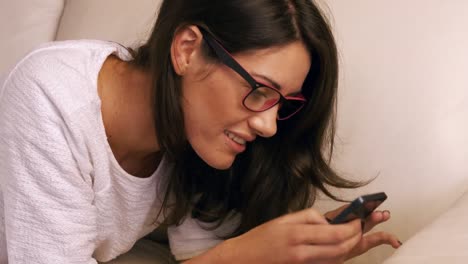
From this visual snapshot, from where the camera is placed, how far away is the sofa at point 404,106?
0.94m

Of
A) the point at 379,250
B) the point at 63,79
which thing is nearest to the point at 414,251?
the point at 379,250

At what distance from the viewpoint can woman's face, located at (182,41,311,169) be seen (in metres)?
0.85

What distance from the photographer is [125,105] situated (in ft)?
3.21

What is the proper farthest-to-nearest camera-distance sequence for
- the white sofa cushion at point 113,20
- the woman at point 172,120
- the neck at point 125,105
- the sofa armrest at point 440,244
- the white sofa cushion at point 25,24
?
the white sofa cushion at point 25,24 → the white sofa cushion at point 113,20 → the neck at point 125,105 → the woman at point 172,120 → the sofa armrest at point 440,244

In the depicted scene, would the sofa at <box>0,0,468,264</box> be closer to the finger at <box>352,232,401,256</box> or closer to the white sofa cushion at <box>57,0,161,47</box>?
the finger at <box>352,232,401,256</box>

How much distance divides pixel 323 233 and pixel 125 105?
1.30 feet

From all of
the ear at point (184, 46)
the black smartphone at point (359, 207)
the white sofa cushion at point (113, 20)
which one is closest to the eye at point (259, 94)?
the ear at point (184, 46)

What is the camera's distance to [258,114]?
34.9 inches

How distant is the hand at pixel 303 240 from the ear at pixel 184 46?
0.85ft

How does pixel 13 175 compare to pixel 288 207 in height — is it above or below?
above

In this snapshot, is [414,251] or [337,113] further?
[337,113]

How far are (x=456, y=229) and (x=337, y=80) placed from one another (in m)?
0.31

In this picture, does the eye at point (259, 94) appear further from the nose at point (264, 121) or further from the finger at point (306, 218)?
the finger at point (306, 218)

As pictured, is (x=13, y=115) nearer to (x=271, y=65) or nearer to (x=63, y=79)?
(x=63, y=79)
